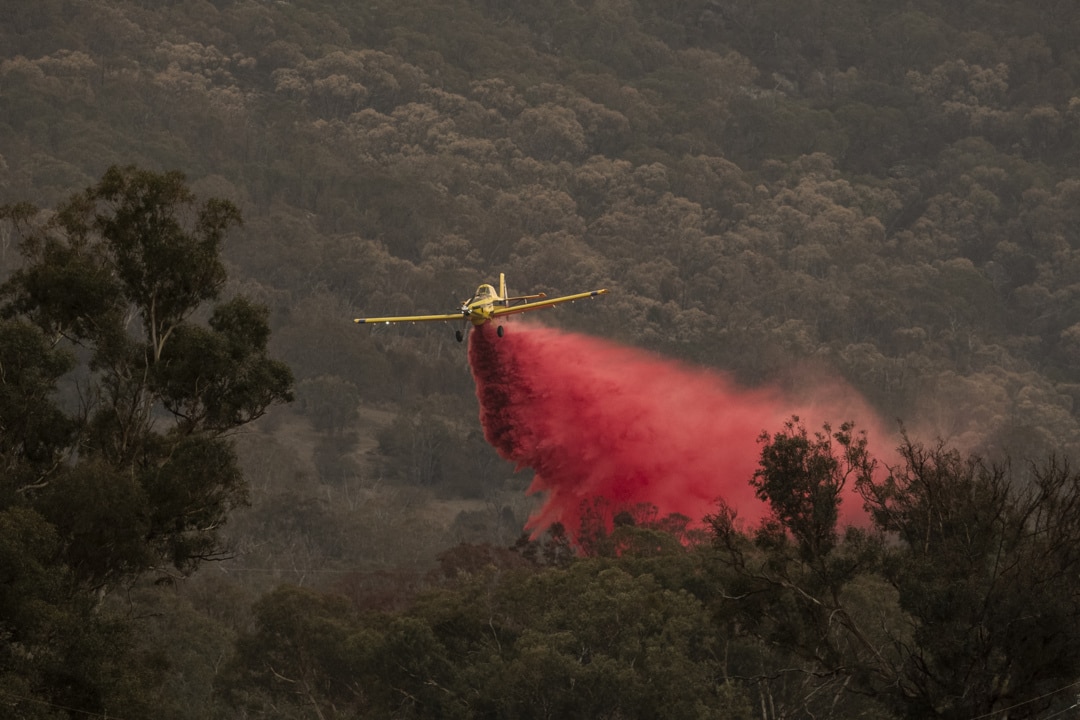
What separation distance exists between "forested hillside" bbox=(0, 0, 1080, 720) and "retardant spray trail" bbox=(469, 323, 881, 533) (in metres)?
2.98

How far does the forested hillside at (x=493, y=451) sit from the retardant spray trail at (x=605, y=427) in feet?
9.76

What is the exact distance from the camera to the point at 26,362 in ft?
147

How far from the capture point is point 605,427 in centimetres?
8244

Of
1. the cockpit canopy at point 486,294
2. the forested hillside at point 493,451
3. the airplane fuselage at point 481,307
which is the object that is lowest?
the forested hillside at point 493,451

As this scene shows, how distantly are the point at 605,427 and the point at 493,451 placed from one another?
64.6 metres

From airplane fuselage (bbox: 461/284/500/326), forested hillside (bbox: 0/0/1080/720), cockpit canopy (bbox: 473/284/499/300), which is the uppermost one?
cockpit canopy (bbox: 473/284/499/300)

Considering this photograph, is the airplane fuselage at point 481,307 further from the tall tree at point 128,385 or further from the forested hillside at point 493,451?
the tall tree at point 128,385

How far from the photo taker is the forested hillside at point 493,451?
4422 cm

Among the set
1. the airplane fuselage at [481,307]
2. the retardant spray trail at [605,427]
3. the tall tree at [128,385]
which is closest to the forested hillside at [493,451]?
the tall tree at [128,385]

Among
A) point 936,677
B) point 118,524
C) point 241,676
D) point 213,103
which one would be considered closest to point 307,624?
point 241,676

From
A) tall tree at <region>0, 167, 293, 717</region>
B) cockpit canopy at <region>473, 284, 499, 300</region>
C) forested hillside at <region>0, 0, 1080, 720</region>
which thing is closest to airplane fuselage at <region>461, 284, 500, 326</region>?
cockpit canopy at <region>473, 284, 499, 300</region>

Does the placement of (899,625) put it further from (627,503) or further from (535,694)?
(627,503)

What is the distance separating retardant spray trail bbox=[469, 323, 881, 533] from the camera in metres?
77.8

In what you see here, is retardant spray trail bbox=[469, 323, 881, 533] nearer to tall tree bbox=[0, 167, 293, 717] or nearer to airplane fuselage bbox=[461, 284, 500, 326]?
airplane fuselage bbox=[461, 284, 500, 326]
